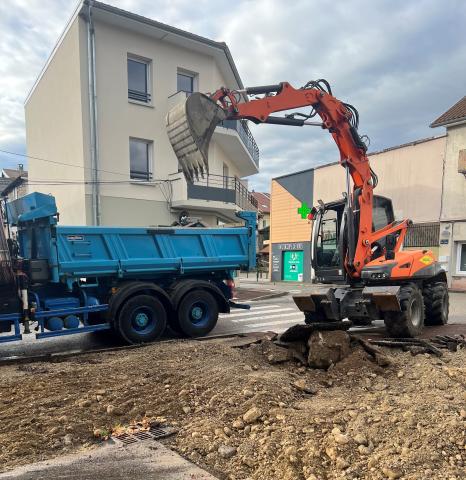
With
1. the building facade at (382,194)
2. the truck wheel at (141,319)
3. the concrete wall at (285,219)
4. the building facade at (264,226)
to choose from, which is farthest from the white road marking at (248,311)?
the building facade at (264,226)

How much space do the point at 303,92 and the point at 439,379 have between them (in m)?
5.47

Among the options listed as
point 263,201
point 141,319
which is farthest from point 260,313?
point 263,201

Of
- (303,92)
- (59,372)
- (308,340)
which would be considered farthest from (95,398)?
(303,92)

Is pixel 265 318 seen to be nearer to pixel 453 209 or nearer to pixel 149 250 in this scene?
pixel 149 250

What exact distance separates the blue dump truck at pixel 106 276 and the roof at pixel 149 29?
10149mm

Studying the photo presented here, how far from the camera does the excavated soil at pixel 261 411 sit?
321cm

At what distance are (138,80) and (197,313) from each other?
11.7 m

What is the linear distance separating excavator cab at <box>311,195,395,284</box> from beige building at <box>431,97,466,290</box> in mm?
12075

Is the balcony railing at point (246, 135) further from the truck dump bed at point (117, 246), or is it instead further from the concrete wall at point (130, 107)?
the truck dump bed at point (117, 246)

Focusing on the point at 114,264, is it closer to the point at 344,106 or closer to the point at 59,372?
the point at 59,372

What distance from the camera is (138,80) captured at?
16859 mm

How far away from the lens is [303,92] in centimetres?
797

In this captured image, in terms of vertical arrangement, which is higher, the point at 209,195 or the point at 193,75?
the point at 193,75

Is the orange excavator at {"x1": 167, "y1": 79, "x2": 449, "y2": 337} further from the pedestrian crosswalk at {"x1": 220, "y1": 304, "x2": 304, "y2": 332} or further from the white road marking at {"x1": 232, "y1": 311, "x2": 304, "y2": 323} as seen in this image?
the white road marking at {"x1": 232, "y1": 311, "x2": 304, "y2": 323}
